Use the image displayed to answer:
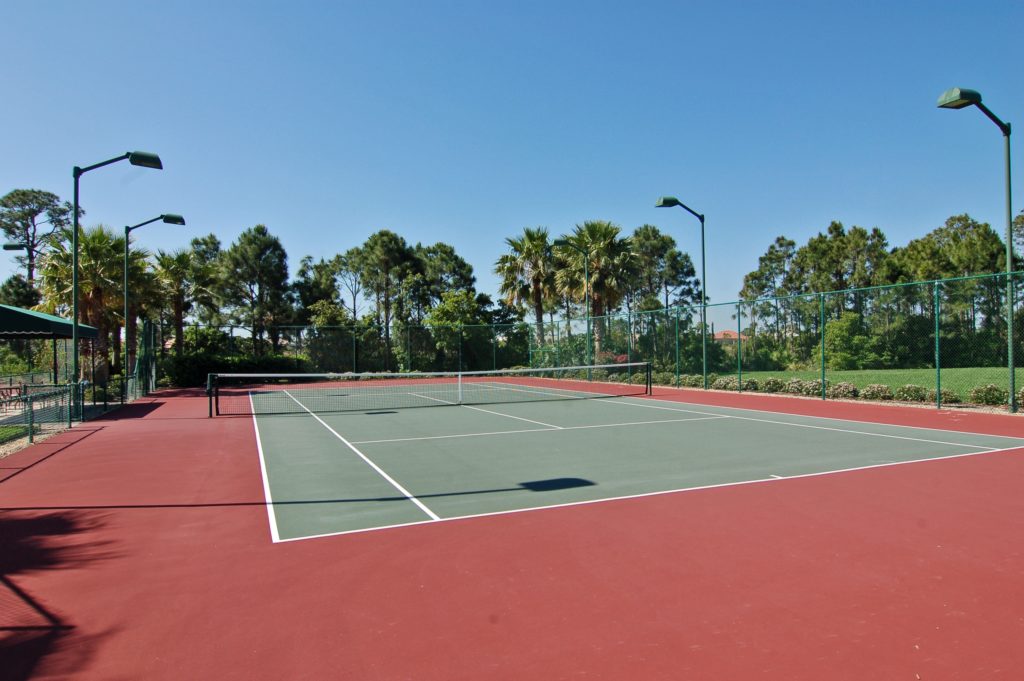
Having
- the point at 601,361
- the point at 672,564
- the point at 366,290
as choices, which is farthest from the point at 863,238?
the point at 672,564

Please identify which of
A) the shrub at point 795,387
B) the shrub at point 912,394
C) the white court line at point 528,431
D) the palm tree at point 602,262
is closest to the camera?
the white court line at point 528,431

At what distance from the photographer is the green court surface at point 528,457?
7.09 meters

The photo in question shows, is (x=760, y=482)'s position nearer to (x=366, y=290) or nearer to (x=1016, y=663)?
(x=1016, y=663)

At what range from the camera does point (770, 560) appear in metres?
5.10

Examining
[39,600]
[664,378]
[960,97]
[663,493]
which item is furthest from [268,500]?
[664,378]

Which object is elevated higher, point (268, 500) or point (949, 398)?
point (949, 398)

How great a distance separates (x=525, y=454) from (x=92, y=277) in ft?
75.1

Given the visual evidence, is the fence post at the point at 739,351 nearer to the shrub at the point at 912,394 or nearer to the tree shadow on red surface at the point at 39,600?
the shrub at the point at 912,394

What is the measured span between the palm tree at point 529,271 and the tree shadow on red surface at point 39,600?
29.9 metres

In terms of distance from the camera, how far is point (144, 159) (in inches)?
562

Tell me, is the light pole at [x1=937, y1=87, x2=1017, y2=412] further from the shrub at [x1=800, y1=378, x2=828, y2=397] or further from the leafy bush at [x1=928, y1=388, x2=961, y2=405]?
the shrub at [x1=800, y1=378, x2=828, y2=397]

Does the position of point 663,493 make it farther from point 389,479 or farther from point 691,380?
point 691,380

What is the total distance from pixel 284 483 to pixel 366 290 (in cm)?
4472

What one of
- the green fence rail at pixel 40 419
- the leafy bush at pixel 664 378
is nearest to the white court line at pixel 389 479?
the green fence rail at pixel 40 419
